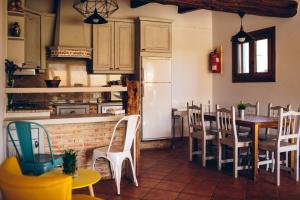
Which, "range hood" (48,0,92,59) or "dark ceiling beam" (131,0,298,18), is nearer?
"dark ceiling beam" (131,0,298,18)

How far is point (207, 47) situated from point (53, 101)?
3.74 meters

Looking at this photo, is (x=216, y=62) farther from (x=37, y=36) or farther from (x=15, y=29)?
(x=15, y=29)

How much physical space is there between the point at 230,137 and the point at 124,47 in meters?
2.96

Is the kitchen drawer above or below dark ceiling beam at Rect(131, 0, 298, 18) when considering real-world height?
below

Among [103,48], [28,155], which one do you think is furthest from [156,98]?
[28,155]

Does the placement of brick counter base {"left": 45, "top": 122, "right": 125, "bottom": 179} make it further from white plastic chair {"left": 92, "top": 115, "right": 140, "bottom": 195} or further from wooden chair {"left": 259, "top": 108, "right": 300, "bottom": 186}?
wooden chair {"left": 259, "top": 108, "right": 300, "bottom": 186}

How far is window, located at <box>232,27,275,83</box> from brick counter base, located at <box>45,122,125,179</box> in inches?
133

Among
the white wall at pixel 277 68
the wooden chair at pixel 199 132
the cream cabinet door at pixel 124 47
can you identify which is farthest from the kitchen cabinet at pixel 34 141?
the white wall at pixel 277 68

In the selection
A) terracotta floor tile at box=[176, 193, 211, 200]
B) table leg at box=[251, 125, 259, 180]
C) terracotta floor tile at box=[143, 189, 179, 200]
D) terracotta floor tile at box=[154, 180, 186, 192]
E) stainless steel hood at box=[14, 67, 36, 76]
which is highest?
stainless steel hood at box=[14, 67, 36, 76]

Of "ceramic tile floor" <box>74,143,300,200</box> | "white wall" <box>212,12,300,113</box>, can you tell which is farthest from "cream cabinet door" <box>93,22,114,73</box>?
"white wall" <box>212,12,300,113</box>

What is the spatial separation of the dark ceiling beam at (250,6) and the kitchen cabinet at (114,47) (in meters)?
1.88

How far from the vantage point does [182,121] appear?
274 inches

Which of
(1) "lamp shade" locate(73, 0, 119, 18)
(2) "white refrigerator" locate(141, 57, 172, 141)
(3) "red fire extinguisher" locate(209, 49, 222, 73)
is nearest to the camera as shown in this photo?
(1) "lamp shade" locate(73, 0, 119, 18)

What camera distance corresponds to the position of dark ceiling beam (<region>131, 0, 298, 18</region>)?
4.54m
